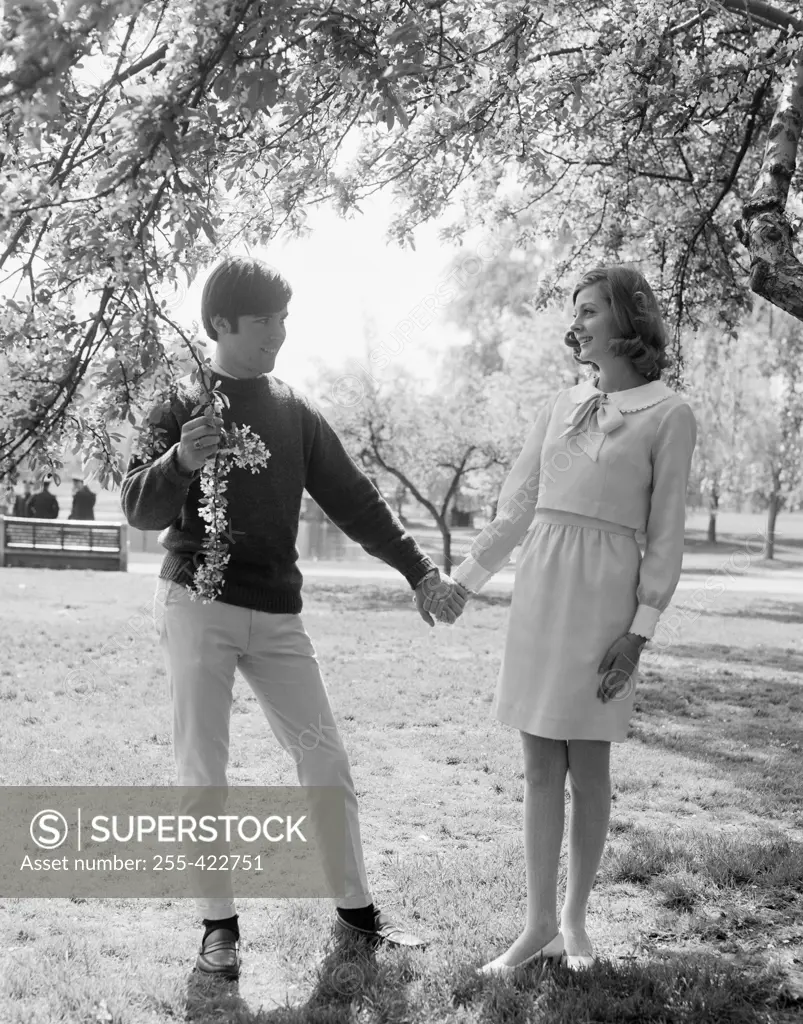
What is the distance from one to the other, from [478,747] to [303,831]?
2061mm

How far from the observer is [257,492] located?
3420 mm

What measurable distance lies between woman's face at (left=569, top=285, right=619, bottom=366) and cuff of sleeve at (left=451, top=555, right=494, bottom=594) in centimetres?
84

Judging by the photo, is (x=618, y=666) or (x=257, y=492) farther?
(x=257, y=492)

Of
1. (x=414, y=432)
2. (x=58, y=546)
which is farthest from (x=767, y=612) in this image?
(x=58, y=546)

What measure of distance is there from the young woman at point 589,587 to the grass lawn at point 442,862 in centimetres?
30

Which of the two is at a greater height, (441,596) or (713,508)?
(713,508)

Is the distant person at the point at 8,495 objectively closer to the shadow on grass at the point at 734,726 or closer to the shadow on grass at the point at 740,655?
the shadow on grass at the point at 734,726

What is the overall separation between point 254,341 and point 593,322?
109 cm

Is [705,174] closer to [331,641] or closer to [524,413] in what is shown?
[331,641]

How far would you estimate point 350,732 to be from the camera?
23.0ft

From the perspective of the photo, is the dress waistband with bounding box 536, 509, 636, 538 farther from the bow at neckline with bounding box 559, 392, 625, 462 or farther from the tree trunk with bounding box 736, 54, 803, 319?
the tree trunk with bounding box 736, 54, 803, 319

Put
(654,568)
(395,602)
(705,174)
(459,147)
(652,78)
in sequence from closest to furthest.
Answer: (654,568) → (459,147) → (652,78) → (705,174) → (395,602)

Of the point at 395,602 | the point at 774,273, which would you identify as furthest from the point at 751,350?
the point at 774,273

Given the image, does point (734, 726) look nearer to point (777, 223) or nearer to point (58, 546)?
point (777, 223)
